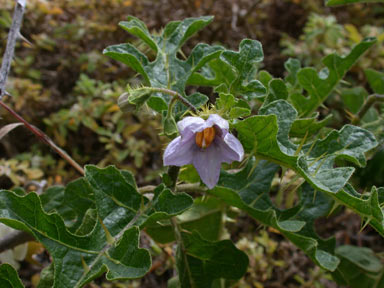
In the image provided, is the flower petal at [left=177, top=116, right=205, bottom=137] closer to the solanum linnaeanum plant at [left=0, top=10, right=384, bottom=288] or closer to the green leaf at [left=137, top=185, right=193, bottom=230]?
the solanum linnaeanum plant at [left=0, top=10, right=384, bottom=288]

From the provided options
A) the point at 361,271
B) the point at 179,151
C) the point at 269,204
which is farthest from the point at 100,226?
the point at 361,271

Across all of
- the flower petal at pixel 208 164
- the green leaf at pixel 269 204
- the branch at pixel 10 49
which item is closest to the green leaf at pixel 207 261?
the green leaf at pixel 269 204

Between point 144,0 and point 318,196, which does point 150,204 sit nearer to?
point 318,196

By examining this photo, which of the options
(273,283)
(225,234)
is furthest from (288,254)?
(225,234)

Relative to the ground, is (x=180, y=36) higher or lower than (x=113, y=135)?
higher

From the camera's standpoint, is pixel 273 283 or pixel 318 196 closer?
pixel 318 196

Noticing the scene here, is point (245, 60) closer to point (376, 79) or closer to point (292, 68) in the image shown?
point (292, 68)

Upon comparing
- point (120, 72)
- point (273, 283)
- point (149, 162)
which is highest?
point (120, 72)
